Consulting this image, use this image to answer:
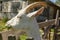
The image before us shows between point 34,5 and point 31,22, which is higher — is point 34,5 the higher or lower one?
the higher one

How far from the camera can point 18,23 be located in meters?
4.19

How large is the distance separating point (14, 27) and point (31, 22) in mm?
282

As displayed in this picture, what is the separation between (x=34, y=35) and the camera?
432 centimetres

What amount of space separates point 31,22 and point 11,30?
0.34m

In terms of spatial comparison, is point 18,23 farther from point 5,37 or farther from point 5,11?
point 5,11

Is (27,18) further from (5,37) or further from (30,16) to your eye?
(5,37)

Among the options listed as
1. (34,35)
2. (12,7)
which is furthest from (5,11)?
(34,35)

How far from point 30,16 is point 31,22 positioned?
0.32 feet

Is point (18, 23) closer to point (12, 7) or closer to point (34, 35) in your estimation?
point (34, 35)

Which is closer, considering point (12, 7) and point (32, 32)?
point (32, 32)

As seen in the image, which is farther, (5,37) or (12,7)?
(12,7)

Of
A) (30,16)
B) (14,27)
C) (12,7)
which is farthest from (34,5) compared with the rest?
(12,7)

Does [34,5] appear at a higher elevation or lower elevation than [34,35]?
higher

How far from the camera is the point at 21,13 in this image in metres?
4.17
